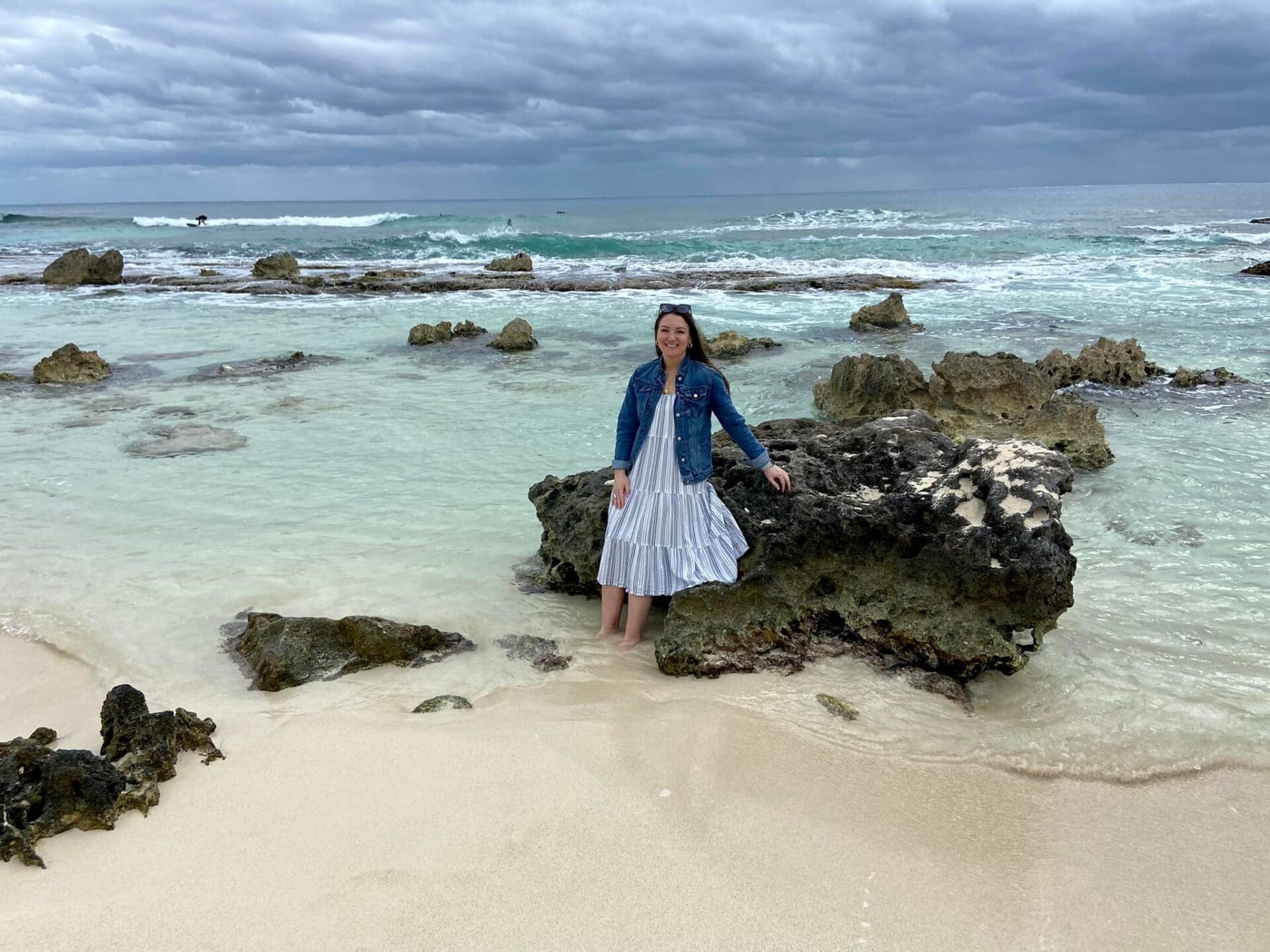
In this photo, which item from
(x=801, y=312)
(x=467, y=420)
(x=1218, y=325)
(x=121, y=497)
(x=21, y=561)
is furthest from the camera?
(x=801, y=312)

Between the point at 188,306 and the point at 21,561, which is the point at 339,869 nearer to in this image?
the point at 21,561

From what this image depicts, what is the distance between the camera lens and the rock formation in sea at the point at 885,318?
15594 millimetres

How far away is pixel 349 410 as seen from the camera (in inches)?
393

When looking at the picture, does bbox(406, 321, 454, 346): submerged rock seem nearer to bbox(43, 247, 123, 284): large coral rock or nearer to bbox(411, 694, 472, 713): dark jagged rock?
bbox(411, 694, 472, 713): dark jagged rock

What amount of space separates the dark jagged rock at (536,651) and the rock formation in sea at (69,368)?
980cm

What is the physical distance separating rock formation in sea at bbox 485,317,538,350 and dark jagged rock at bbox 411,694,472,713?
1069cm

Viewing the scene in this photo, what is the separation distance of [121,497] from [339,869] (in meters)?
5.28

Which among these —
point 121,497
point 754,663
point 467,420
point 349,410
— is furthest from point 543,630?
point 349,410

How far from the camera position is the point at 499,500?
684cm

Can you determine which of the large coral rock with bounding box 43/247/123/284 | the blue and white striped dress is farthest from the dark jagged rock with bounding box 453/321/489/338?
the large coral rock with bounding box 43/247/123/284

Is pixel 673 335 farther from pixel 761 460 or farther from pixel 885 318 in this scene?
pixel 885 318

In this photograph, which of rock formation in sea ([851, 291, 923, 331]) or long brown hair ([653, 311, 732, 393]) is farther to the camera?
rock formation in sea ([851, 291, 923, 331])

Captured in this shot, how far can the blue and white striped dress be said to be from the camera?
4.12m

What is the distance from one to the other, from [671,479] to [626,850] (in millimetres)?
1780
